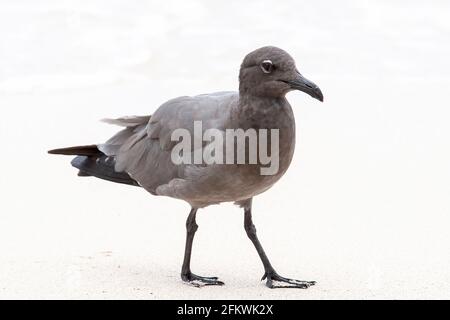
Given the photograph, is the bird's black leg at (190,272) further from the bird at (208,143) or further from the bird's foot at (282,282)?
the bird's foot at (282,282)

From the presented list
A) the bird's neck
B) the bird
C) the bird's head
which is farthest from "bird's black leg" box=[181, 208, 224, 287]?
the bird's head

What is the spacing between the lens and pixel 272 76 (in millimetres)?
6684

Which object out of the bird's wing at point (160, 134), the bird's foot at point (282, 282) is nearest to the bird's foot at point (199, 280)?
the bird's foot at point (282, 282)

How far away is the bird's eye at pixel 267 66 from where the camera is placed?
6.65 m

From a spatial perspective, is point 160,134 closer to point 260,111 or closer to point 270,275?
point 260,111

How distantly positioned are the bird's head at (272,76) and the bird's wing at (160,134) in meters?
0.25

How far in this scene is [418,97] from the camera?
44.2ft

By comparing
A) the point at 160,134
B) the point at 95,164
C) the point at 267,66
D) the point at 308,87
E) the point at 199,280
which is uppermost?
the point at 267,66

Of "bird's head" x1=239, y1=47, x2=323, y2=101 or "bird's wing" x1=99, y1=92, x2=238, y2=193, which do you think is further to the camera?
"bird's wing" x1=99, y1=92, x2=238, y2=193

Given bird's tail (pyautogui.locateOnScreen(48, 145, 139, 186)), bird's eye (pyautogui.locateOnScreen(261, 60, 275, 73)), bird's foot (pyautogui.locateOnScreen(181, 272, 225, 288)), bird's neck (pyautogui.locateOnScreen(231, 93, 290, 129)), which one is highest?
bird's eye (pyautogui.locateOnScreen(261, 60, 275, 73))

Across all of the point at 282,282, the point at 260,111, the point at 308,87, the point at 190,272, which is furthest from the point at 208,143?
the point at 282,282

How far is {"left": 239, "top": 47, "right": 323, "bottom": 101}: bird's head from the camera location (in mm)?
6609

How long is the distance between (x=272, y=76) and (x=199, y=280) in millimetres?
1676

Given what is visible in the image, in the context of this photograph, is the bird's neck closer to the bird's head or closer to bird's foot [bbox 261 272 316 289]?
the bird's head
